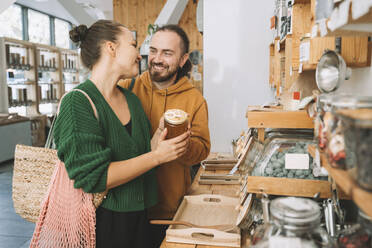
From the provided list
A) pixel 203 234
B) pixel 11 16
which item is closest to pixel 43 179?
pixel 203 234

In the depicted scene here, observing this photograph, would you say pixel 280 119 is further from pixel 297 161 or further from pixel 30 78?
pixel 30 78

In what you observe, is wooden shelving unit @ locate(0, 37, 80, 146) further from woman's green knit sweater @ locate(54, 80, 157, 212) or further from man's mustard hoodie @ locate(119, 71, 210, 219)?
woman's green knit sweater @ locate(54, 80, 157, 212)

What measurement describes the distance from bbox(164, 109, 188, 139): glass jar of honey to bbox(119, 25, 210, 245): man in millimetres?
395

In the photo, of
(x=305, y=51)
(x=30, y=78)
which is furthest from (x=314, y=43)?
(x=30, y=78)

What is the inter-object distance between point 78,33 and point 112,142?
0.53 m

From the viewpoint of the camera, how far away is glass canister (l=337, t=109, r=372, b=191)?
0.47 metres

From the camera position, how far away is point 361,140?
0.50 m

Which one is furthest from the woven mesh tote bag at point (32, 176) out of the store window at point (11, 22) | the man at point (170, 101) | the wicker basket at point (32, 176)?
the store window at point (11, 22)

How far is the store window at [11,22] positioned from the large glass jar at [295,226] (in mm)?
8914

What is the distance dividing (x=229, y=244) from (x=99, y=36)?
1053 mm

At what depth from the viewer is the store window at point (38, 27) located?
29.7ft

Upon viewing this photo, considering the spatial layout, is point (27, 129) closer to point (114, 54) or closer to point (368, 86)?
point (114, 54)

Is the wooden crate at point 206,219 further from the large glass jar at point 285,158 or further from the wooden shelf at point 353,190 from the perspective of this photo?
the wooden shelf at point 353,190

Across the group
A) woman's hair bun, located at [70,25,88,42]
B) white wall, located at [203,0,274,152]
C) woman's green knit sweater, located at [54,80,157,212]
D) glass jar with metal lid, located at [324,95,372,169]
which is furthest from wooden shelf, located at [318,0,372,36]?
white wall, located at [203,0,274,152]
